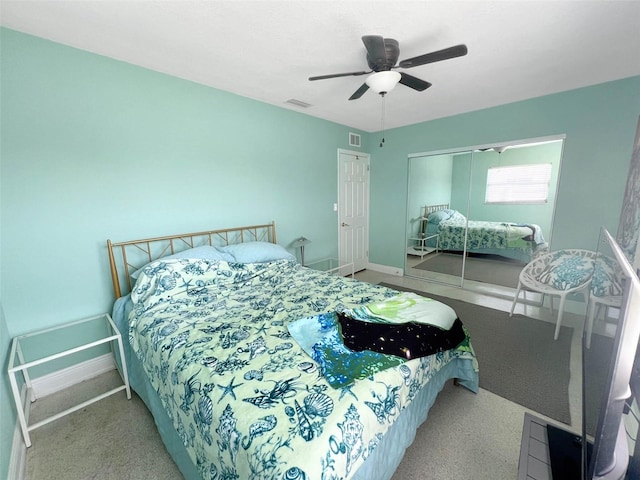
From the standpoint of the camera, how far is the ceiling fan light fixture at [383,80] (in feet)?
6.01

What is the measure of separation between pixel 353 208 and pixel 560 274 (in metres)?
2.88

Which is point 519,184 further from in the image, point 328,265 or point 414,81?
point 328,265

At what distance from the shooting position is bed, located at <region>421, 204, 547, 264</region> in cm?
355

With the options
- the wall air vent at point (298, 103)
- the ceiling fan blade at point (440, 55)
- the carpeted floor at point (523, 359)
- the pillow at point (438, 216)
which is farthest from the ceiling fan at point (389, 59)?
the pillow at point (438, 216)

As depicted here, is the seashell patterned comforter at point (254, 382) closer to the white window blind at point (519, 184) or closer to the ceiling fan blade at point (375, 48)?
the ceiling fan blade at point (375, 48)

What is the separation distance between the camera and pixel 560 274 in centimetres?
277

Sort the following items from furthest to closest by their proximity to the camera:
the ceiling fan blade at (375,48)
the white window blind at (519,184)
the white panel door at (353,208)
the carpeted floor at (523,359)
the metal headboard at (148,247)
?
the white panel door at (353,208), the white window blind at (519,184), the metal headboard at (148,247), the carpeted floor at (523,359), the ceiling fan blade at (375,48)

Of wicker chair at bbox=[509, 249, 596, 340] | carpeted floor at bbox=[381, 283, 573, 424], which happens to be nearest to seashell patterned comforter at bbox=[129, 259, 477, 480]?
carpeted floor at bbox=[381, 283, 573, 424]

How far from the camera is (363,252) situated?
497cm

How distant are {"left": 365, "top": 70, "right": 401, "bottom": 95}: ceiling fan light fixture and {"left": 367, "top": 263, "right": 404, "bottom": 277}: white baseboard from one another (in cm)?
334

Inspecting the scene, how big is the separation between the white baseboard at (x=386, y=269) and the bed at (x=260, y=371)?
8.33 feet

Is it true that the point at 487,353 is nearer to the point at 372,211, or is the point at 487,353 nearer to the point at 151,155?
the point at 372,211

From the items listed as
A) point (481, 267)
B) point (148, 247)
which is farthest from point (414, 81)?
point (481, 267)

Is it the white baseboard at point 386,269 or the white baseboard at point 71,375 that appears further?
the white baseboard at point 386,269
